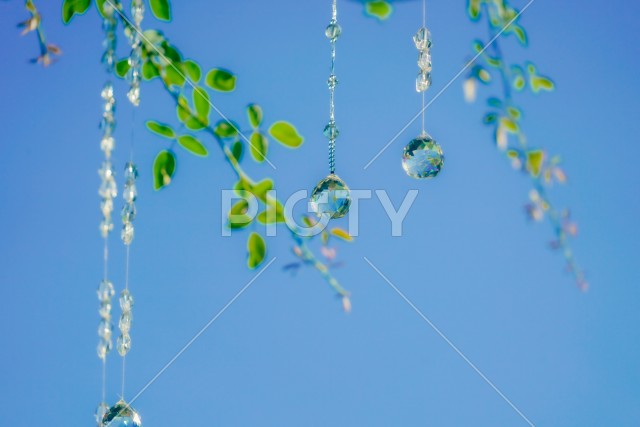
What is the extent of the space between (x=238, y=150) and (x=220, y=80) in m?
0.09

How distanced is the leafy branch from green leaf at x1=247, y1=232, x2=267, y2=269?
0.39 metres

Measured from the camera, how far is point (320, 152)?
104cm

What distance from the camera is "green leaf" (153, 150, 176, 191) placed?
815 millimetres

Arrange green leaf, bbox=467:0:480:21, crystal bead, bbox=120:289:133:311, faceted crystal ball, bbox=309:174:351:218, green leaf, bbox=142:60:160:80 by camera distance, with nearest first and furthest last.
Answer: faceted crystal ball, bbox=309:174:351:218, crystal bead, bbox=120:289:133:311, green leaf, bbox=142:60:160:80, green leaf, bbox=467:0:480:21

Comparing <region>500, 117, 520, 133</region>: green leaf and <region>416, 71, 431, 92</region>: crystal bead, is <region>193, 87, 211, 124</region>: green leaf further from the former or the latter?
<region>500, 117, 520, 133</region>: green leaf

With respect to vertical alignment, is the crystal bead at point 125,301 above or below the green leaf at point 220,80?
below

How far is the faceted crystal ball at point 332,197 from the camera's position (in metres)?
0.57

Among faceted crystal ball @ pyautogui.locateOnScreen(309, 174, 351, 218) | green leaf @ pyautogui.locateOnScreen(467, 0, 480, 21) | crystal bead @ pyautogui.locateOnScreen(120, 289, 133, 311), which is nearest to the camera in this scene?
faceted crystal ball @ pyautogui.locateOnScreen(309, 174, 351, 218)

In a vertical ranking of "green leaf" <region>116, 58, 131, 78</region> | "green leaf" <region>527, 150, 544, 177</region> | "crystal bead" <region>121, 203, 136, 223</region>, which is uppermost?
"green leaf" <region>527, 150, 544, 177</region>

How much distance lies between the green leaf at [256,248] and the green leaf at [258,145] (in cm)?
10

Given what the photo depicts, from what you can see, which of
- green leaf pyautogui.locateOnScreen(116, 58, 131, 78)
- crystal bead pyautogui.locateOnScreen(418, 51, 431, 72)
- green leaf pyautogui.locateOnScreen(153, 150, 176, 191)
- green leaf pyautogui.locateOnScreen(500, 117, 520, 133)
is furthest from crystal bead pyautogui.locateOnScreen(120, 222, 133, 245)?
green leaf pyautogui.locateOnScreen(500, 117, 520, 133)

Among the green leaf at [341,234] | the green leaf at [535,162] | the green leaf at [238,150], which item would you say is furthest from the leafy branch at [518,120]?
the green leaf at [238,150]

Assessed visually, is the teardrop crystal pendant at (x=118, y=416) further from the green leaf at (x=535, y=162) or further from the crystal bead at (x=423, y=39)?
the green leaf at (x=535, y=162)

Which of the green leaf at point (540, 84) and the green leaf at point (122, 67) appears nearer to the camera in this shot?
the green leaf at point (122, 67)
